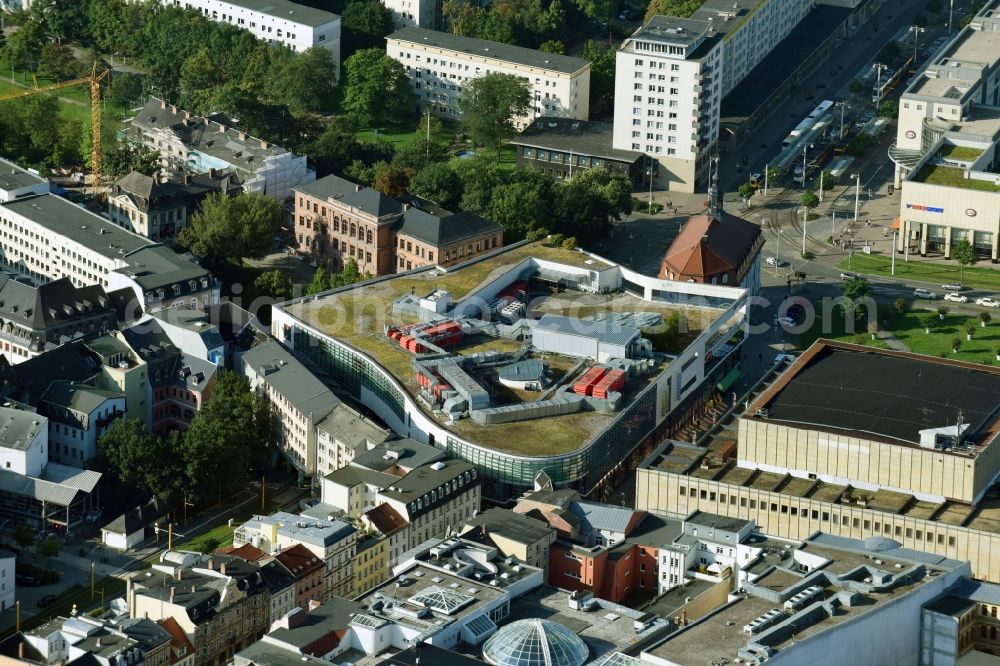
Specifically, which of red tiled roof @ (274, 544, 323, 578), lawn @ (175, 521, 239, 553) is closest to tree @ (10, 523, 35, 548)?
lawn @ (175, 521, 239, 553)

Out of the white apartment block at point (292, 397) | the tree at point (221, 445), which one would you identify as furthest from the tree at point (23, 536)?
the white apartment block at point (292, 397)

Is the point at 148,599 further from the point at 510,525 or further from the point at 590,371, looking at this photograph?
the point at 590,371

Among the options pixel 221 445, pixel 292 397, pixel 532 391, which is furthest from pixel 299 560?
pixel 532 391

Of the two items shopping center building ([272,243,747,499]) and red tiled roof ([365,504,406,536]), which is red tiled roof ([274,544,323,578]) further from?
shopping center building ([272,243,747,499])

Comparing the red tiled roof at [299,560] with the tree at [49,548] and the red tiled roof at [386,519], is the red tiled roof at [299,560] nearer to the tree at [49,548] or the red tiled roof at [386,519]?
the red tiled roof at [386,519]

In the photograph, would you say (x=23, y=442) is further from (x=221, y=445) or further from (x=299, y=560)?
(x=299, y=560)

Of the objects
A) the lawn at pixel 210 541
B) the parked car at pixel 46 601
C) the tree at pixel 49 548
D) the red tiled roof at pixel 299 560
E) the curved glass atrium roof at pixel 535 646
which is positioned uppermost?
the curved glass atrium roof at pixel 535 646

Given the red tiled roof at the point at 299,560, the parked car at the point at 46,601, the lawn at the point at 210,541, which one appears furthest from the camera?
the lawn at the point at 210,541
